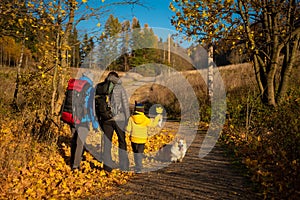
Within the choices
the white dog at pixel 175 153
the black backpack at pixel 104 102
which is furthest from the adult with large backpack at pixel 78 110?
the white dog at pixel 175 153

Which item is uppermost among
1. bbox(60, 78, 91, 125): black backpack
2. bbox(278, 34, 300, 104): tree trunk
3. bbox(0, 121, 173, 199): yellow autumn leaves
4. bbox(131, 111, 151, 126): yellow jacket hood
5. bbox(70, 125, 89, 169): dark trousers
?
bbox(278, 34, 300, 104): tree trunk

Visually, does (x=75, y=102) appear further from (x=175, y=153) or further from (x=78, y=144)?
(x=175, y=153)

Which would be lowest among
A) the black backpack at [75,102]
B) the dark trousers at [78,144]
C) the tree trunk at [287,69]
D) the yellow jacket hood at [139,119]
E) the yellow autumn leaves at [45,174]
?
the yellow autumn leaves at [45,174]

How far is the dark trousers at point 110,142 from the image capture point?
18.2 feet

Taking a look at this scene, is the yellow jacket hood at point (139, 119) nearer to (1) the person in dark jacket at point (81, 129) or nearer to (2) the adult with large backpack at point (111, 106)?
(2) the adult with large backpack at point (111, 106)

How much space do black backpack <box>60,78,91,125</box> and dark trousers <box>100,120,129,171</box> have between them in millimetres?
508

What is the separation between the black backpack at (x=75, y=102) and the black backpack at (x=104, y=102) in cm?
29

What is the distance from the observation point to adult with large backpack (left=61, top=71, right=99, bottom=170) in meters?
5.46

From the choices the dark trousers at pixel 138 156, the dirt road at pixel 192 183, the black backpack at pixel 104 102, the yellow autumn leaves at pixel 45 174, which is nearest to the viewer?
the dirt road at pixel 192 183

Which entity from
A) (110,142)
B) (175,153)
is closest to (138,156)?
(110,142)

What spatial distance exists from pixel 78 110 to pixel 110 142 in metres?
0.95

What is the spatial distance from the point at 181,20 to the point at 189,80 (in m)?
9.03

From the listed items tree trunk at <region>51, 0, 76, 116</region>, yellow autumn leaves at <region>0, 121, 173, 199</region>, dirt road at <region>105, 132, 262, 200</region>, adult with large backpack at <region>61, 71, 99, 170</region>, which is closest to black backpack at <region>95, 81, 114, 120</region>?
adult with large backpack at <region>61, 71, 99, 170</region>

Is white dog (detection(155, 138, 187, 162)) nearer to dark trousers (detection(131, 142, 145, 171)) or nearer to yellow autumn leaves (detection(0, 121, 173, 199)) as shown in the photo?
dark trousers (detection(131, 142, 145, 171))
